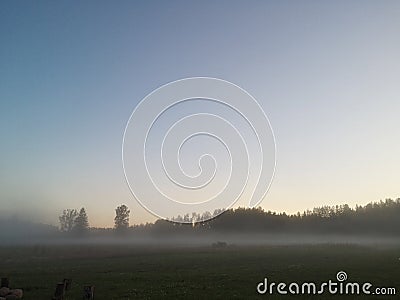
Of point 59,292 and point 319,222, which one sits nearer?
point 59,292

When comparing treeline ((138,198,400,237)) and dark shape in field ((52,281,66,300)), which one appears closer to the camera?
dark shape in field ((52,281,66,300))

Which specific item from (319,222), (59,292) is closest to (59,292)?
(59,292)

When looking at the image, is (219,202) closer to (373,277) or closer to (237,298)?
(237,298)

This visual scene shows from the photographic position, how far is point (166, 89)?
38.6 ft

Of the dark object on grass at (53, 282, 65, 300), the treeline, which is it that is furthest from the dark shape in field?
the treeline

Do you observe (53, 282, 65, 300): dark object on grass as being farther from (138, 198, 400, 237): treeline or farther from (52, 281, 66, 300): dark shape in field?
(138, 198, 400, 237): treeline

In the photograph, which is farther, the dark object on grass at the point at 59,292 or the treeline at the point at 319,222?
the treeline at the point at 319,222

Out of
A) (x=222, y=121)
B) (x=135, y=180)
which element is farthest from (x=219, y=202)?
(x=135, y=180)

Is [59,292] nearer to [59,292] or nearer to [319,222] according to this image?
[59,292]

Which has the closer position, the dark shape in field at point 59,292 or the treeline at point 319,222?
the dark shape in field at point 59,292

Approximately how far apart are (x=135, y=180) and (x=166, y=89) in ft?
10.6

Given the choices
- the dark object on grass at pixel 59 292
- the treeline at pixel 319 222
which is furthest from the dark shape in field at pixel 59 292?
the treeline at pixel 319 222

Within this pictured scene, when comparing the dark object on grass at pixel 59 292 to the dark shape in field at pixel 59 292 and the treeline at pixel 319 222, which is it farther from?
the treeline at pixel 319 222

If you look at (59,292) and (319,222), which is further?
(319,222)
